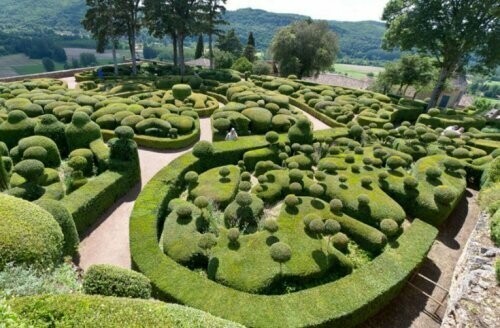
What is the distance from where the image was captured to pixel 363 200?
48.7 ft

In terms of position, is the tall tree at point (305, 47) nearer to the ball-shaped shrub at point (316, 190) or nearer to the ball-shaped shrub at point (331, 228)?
the ball-shaped shrub at point (316, 190)

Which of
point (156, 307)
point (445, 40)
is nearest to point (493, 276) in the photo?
point (156, 307)

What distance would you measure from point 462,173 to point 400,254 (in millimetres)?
9584

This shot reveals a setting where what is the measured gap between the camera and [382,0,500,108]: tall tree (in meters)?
29.0

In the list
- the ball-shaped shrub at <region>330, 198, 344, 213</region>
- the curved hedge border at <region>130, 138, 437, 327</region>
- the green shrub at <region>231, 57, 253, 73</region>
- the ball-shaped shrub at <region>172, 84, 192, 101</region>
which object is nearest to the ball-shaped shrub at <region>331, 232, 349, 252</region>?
the curved hedge border at <region>130, 138, 437, 327</region>

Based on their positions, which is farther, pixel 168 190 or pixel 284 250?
pixel 168 190

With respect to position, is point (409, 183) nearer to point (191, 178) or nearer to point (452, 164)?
point (452, 164)

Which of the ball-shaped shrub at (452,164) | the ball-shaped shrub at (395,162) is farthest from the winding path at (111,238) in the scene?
the ball-shaped shrub at (452,164)

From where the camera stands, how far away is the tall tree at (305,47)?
45.6 m

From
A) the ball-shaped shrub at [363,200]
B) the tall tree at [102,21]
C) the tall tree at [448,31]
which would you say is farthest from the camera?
the tall tree at [102,21]

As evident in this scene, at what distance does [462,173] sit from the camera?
60.0 ft

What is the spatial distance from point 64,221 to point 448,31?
35.8 meters

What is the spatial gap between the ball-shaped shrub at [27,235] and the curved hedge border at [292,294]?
3236 mm

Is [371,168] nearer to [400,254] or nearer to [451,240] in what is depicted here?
[451,240]
